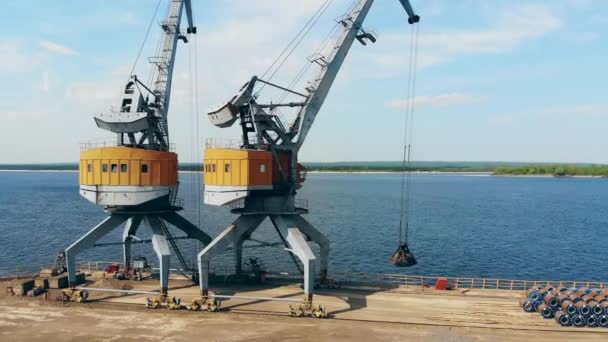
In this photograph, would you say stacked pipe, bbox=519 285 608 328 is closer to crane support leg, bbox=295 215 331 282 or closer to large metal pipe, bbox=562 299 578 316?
large metal pipe, bbox=562 299 578 316

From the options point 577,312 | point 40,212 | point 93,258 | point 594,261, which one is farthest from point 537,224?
point 40,212

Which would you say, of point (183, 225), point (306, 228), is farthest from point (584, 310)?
point (183, 225)

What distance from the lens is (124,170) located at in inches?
1550

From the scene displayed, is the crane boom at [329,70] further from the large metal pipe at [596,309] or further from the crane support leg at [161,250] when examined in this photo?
the large metal pipe at [596,309]

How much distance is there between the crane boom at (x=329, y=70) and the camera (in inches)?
1652

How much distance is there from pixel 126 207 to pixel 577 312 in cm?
3635

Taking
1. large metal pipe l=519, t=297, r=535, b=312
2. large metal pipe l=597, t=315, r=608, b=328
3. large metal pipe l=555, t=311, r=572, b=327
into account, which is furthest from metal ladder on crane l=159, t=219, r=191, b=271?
large metal pipe l=597, t=315, r=608, b=328

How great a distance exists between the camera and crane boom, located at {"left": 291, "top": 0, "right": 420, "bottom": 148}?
42.0 meters

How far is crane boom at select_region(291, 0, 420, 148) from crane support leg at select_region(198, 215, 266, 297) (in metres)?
8.13

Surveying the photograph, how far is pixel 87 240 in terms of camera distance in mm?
41750

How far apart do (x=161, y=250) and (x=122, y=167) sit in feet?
25.3

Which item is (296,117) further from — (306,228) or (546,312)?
(546,312)

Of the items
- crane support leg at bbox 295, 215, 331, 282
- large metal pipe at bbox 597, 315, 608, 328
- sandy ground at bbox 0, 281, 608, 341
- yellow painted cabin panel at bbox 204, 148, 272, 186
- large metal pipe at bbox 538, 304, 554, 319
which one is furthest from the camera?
crane support leg at bbox 295, 215, 331, 282

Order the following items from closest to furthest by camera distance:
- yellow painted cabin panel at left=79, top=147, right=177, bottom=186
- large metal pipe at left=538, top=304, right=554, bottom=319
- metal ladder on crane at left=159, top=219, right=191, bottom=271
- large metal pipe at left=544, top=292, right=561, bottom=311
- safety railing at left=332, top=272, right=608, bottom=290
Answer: large metal pipe at left=538, top=304, right=554, bottom=319 → large metal pipe at left=544, top=292, right=561, bottom=311 → yellow painted cabin panel at left=79, top=147, right=177, bottom=186 → safety railing at left=332, top=272, right=608, bottom=290 → metal ladder on crane at left=159, top=219, right=191, bottom=271
